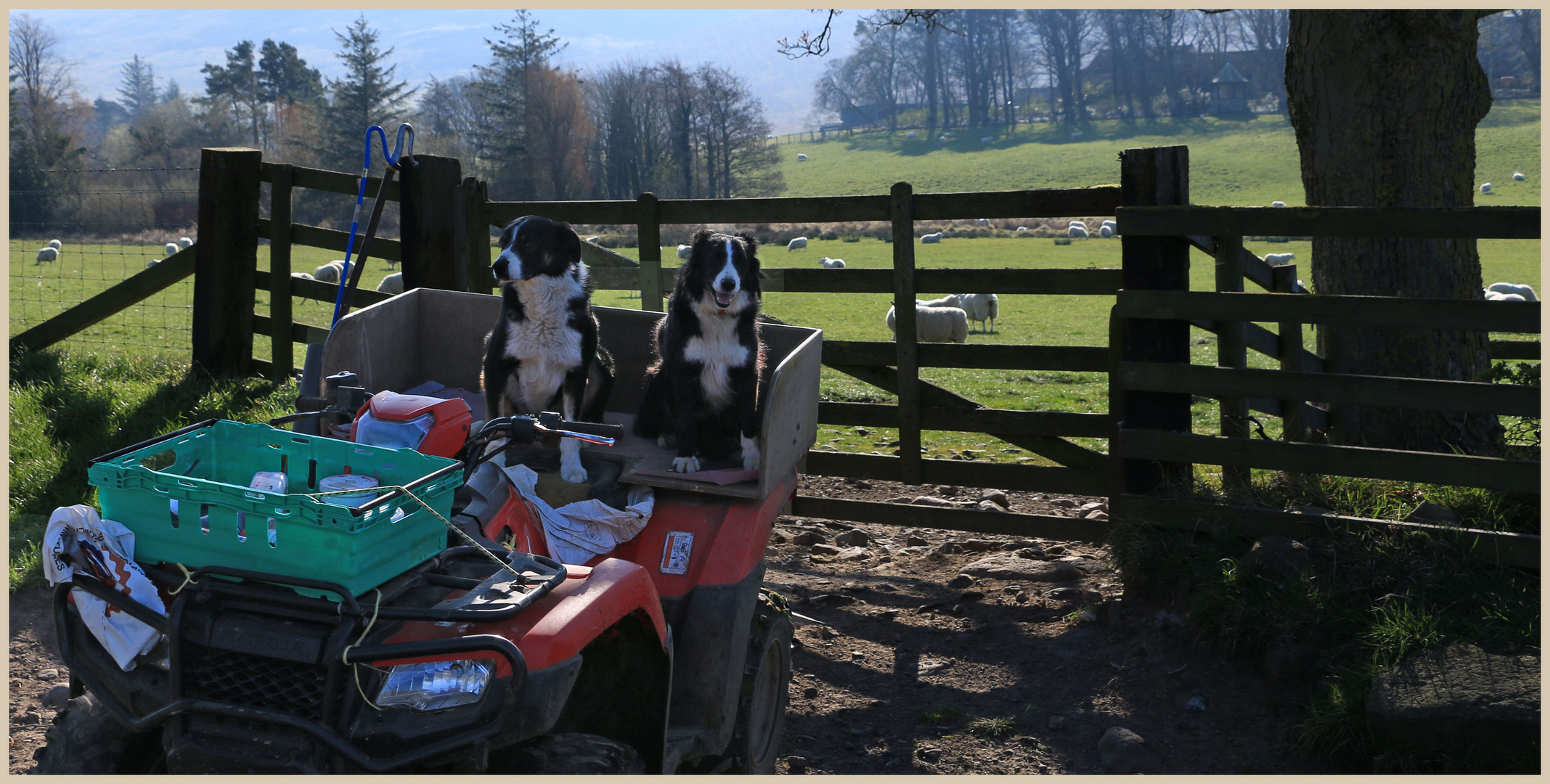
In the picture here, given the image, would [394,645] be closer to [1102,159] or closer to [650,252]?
[650,252]

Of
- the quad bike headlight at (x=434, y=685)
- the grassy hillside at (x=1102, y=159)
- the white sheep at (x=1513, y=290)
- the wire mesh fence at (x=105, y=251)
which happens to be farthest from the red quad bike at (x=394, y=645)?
the grassy hillside at (x=1102, y=159)

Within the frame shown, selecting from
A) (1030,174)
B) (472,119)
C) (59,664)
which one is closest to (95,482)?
(59,664)

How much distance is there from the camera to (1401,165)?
508cm

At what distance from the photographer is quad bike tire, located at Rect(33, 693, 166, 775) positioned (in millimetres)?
2205

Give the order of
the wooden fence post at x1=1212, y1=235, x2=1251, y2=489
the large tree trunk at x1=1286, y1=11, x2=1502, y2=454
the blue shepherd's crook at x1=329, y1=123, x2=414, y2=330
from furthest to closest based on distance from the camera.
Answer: the large tree trunk at x1=1286, y1=11, x2=1502, y2=454, the wooden fence post at x1=1212, y1=235, x2=1251, y2=489, the blue shepherd's crook at x1=329, y1=123, x2=414, y2=330

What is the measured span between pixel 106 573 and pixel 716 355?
218 centimetres

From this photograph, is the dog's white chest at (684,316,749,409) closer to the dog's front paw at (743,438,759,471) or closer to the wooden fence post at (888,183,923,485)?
the dog's front paw at (743,438,759,471)

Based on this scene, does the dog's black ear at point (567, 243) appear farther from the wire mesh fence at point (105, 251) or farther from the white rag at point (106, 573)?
the wire mesh fence at point (105, 251)

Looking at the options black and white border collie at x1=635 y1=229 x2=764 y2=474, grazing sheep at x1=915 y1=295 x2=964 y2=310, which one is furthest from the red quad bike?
grazing sheep at x1=915 y1=295 x2=964 y2=310

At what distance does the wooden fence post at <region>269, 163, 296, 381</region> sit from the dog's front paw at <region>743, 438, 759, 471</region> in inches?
201

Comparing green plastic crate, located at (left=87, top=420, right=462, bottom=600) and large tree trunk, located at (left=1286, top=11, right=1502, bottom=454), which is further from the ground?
large tree trunk, located at (left=1286, top=11, right=1502, bottom=454)

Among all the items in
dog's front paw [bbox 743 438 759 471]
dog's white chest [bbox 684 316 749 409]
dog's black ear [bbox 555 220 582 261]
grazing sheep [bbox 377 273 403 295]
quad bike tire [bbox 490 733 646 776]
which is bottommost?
quad bike tire [bbox 490 733 646 776]

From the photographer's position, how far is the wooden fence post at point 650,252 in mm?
5734

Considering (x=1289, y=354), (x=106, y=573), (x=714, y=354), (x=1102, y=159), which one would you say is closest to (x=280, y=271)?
(x=714, y=354)
